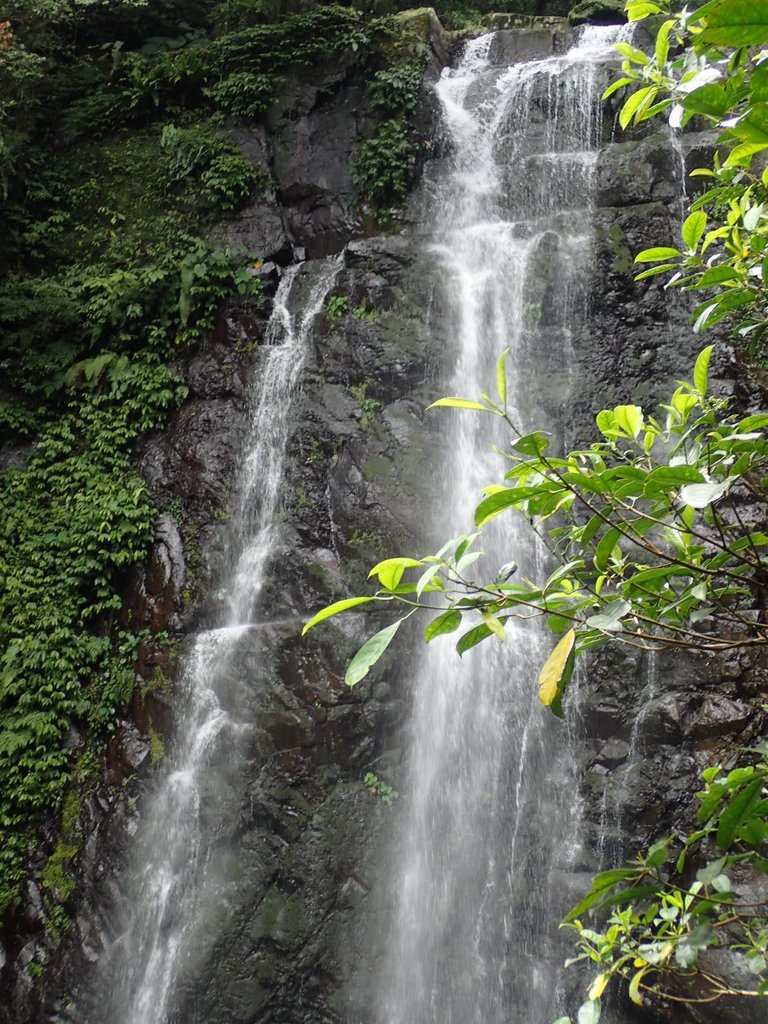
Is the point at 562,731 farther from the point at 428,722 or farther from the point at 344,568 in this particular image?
the point at 344,568

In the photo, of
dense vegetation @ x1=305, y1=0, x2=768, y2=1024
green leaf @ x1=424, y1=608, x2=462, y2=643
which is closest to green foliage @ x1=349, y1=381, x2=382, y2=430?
dense vegetation @ x1=305, y1=0, x2=768, y2=1024

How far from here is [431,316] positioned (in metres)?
8.05

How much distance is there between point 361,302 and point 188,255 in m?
2.56

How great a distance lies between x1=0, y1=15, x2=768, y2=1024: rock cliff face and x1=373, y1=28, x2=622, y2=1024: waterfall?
205mm

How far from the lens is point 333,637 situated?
651cm

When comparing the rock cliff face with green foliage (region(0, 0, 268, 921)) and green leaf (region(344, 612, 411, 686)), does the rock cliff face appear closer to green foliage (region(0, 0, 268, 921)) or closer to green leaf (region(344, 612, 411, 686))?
green foliage (region(0, 0, 268, 921))

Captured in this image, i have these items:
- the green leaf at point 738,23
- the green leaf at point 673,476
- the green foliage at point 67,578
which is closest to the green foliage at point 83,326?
the green foliage at point 67,578

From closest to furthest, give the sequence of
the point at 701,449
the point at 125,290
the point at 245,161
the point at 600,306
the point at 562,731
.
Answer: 1. the point at 701,449
2. the point at 562,731
3. the point at 600,306
4. the point at 125,290
5. the point at 245,161

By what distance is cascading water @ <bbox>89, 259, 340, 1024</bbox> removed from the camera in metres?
5.65

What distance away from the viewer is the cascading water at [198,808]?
5.65m

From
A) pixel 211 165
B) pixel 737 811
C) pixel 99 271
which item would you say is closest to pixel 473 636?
pixel 737 811

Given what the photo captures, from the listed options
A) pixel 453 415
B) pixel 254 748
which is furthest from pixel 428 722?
pixel 453 415

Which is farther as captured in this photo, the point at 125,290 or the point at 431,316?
the point at 125,290

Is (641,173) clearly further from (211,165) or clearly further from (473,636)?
(473,636)
